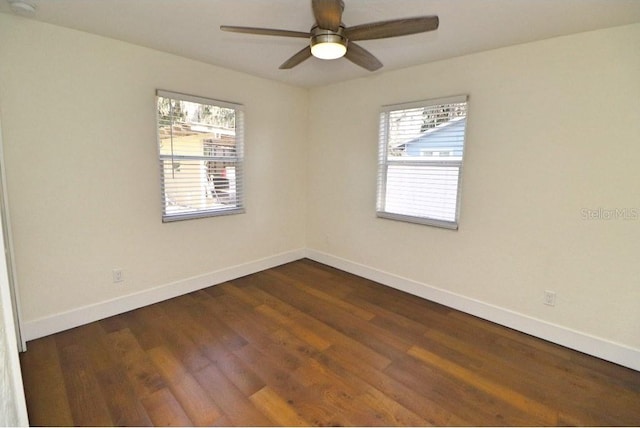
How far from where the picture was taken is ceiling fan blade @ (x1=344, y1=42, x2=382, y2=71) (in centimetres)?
206

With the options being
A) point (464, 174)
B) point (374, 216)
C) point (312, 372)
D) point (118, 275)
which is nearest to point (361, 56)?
point (464, 174)

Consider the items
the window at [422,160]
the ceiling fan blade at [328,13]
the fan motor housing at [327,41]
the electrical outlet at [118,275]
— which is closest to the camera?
the ceiling fan blade at [328,13]

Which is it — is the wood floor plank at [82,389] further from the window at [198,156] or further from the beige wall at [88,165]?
the window at [198,156]

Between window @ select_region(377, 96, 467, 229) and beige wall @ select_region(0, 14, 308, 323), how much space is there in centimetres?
183

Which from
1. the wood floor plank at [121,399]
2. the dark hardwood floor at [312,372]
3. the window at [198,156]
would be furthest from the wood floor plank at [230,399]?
the window at [198,156]

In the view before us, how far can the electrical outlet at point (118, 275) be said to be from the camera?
283 centimetres

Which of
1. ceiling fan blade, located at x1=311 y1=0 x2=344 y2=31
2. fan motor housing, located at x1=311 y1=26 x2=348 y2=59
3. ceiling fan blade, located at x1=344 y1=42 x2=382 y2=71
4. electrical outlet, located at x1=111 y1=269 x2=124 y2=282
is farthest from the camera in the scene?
electrical outlet, located at x1=111 y1=269 x2=124 y2=282

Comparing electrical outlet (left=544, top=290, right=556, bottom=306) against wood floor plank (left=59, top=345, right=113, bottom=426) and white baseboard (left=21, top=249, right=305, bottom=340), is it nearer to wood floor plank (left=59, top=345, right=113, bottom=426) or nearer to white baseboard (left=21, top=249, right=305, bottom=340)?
white baseboard (left=21, top=249, right=305, bottom=340)

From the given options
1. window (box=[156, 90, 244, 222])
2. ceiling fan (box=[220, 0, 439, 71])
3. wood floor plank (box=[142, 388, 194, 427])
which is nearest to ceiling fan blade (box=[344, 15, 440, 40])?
ceiling fan (box=[220, 0, 439, 71])

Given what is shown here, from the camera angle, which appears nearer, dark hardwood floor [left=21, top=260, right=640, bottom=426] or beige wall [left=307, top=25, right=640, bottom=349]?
dark hardwood floor [left=21, top=260, right=640, bottom=426]

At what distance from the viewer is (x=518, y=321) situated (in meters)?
2.73

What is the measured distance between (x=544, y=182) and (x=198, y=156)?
3.28m

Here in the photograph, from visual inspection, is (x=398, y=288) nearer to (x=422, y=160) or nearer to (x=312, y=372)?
(x=422, y=160)

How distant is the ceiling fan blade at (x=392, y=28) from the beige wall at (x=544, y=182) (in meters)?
1.39
